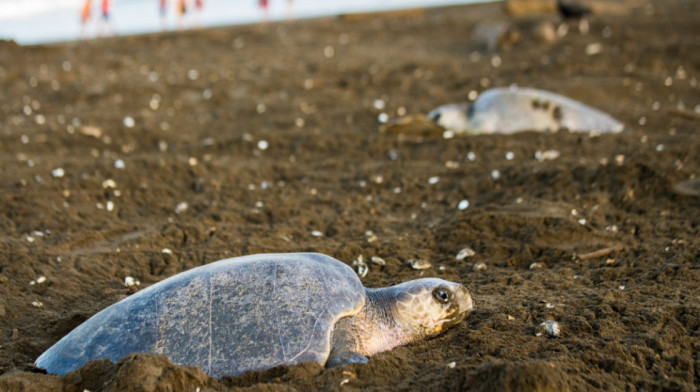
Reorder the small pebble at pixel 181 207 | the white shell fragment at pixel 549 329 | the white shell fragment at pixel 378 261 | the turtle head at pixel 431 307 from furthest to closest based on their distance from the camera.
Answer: the small pebble at pixel 181 207
the white shell fragment at pixel 378 261
the turtle head at pixel 431 307
the white shell fragment at pixel 549 329

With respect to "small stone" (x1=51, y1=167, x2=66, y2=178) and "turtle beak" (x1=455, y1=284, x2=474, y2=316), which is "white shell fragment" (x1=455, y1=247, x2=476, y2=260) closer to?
"turtle beak" (x1=455, y1=284, x2=474, y2=316)

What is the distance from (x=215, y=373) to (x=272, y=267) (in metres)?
0.47

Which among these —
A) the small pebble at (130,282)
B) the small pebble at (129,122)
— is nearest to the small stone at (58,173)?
the small pebble at (129,122)

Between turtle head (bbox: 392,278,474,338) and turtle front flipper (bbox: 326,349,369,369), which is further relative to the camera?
turtle head (bbox: 392,278,474,338)

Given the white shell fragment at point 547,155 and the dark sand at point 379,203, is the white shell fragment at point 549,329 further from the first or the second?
the white shell fragment at point 547,155

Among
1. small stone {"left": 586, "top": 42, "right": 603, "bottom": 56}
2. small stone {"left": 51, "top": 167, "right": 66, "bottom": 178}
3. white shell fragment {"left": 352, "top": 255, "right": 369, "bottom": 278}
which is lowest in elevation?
small stone {"left": 586, "top": 42, "right": 603, "bottom": 56}

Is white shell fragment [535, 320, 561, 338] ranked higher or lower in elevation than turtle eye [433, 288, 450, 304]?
lower

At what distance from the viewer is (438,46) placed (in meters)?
10.1

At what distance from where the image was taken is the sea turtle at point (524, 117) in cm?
564

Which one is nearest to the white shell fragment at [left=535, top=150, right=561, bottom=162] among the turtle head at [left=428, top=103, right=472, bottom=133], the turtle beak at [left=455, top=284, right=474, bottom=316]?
the turtle head at [left=428, top=103, right=472, bottom=133]

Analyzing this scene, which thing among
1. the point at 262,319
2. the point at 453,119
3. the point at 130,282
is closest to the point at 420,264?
the point at 262,319

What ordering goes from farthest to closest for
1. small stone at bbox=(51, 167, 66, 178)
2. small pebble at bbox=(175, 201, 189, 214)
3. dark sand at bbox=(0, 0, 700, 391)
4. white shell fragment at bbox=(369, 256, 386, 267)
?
1. small stone at bbox=(51, 167, 66, 178)
2. small pebble at bbox=(175, 201, 189, 214)
3. white shell fragment at bbox=(369, 256, 386, 267)
4. dark sand at bbox=(0, 0, 700, 391)

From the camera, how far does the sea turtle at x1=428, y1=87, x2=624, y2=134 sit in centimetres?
564

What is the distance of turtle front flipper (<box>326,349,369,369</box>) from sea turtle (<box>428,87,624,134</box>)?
11.8ft
